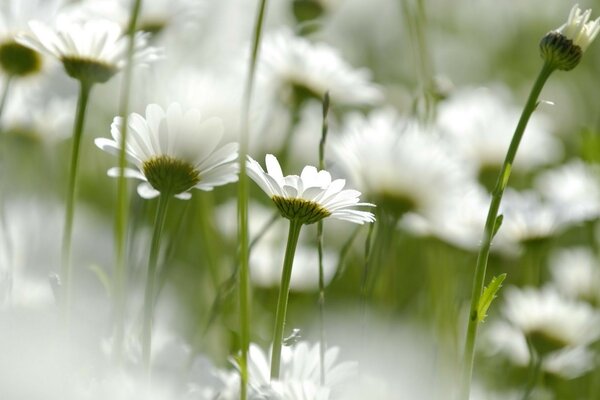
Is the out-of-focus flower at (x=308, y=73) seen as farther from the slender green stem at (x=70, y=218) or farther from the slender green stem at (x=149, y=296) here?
the slender green stem at (x=149, y=296)

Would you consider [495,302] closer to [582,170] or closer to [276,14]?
[582,170]

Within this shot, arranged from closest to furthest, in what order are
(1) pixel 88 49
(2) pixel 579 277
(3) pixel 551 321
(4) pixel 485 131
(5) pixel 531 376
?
(1) pixel 88 49, (5) pixel 531 376, (3) pixel 551 321, (2) pixel 579 277, (4) pixel 485 131

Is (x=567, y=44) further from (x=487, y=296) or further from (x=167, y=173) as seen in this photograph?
(x=167, y=173)

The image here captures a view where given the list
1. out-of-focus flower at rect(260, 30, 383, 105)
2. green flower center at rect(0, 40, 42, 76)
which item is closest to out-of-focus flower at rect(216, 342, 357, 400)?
Answer: green flower center at rect(0, 40, 42, 76)

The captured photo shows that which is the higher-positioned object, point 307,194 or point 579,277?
point 579,277

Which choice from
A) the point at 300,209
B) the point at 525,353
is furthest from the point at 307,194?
the point at 525,353

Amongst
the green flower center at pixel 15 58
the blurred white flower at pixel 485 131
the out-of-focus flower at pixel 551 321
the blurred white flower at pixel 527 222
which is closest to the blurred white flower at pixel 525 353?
the out-of-focus flower at pixel 551 321

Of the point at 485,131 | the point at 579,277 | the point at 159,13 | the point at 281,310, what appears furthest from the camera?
the point at 485,131

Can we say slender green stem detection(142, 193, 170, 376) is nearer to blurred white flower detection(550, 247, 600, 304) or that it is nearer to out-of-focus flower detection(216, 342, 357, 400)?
out-of-focus flower detection(216, 342, 357, 400)
